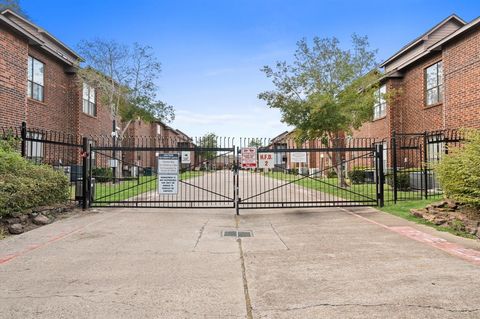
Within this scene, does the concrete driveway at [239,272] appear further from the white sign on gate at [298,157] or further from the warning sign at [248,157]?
the white sign on gate at [298,157]

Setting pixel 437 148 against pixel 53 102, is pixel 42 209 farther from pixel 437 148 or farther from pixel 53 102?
pixel 53 102

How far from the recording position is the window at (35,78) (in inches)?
759

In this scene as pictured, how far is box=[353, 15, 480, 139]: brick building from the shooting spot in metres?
15.5

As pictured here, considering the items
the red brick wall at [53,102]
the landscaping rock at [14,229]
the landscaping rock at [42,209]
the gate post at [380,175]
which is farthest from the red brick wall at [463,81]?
the red brick wall at [53,102]

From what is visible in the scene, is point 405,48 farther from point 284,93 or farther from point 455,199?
point 455,199

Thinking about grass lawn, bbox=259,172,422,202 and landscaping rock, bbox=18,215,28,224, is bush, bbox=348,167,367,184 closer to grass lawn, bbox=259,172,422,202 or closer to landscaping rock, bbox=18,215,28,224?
grass lawn, bbox=259,172,422,202

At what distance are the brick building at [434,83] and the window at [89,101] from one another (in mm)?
17225

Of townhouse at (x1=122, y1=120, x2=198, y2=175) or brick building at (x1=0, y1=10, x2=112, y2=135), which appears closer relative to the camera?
brick building at (x1=0, y1=10, x2=112, y2=135)

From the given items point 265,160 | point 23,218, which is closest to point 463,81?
point 265,160

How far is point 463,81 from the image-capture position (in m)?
15.9

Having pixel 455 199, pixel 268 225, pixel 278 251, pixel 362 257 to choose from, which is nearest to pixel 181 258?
pixel 278 251

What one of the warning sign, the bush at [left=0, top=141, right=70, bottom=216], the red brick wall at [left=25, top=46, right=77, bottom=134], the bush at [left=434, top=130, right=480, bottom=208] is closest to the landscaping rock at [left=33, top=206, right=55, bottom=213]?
the bush at [left=0, top=141, right=70, bottom=216]

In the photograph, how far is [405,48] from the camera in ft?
78.0

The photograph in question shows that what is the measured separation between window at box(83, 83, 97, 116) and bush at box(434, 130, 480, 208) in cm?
2042
